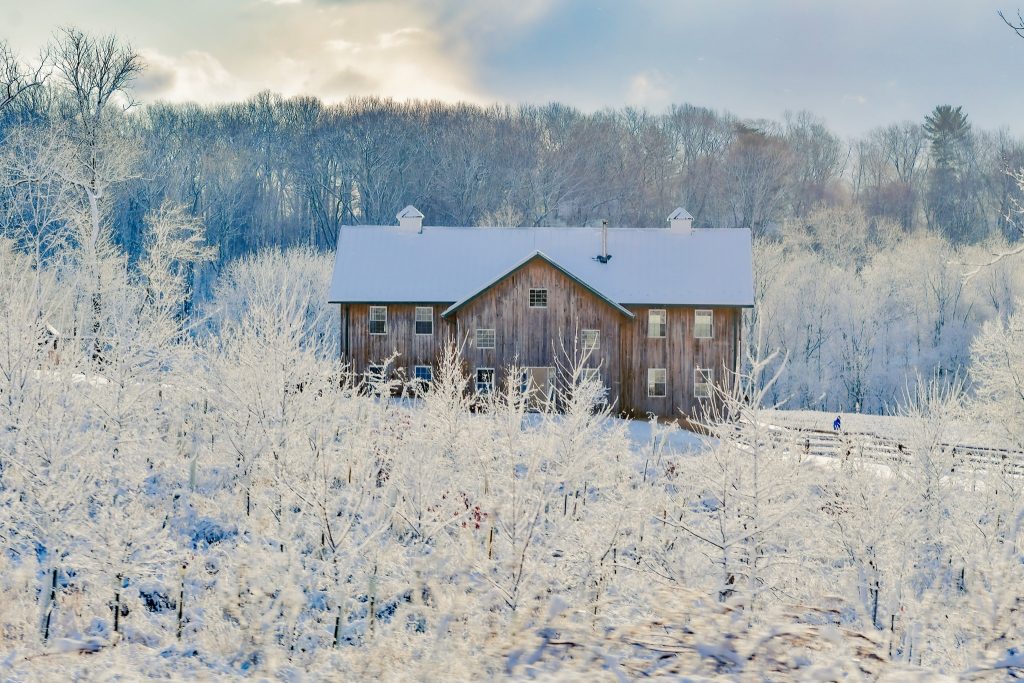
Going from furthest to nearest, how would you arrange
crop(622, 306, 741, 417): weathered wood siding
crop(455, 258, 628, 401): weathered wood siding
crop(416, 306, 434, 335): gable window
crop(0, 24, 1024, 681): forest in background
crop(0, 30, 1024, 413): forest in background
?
crop(0, 30, 1024, 413): forest in background
crop(416, 306, 434, 335): gable window
crop(622, 306, 741, 417): weathered wood siding
crop(455, 258, 628, 401): weathered wood siding
crop(0, 24, 1024, 681): forest in background

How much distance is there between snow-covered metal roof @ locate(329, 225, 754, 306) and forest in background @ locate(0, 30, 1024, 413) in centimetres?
1611

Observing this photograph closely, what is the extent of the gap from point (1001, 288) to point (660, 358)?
3537 centimetres

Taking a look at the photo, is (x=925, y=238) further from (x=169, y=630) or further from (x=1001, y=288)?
(x=169, y=630)

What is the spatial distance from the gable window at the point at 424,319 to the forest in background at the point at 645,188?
20.0 metres

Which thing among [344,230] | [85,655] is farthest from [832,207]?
[85,655]

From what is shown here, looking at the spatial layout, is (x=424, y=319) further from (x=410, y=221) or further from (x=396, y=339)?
(x=410, y=221)

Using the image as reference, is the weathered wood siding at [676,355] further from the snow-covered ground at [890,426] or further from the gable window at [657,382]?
the snow-covered ground at [890,426]

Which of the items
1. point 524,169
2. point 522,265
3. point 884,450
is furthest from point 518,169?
point 884,450

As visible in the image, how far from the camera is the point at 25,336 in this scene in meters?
13.6

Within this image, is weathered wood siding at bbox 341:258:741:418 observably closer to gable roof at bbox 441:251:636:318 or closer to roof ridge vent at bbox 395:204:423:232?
gable roof at bbox 441:251:636:318

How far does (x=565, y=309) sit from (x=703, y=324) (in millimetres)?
6011

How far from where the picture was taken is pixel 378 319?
32.8m

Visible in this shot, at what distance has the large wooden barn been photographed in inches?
1241

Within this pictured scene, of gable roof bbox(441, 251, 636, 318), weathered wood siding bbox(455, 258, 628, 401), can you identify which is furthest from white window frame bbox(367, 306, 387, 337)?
weathered wood siding bbox(455, 258, 628, 401)
